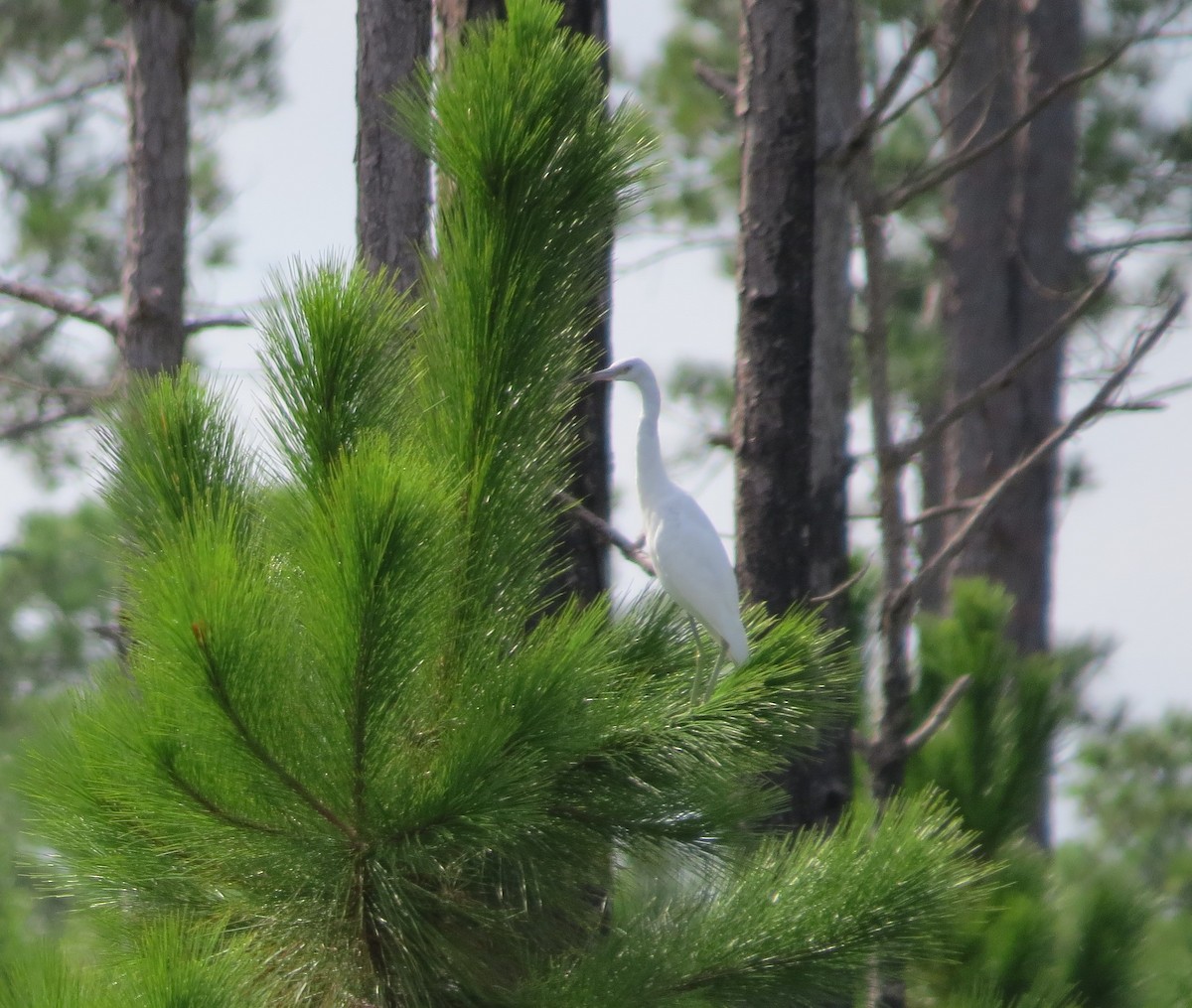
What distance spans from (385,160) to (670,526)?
1309mm

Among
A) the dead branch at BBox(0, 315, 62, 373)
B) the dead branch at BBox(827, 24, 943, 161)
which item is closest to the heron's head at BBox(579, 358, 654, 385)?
the dead branch at BBox(827, 24, 943, 161)

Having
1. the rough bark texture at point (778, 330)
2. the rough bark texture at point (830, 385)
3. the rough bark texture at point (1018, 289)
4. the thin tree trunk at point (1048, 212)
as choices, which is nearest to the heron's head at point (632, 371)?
the rough bark texture at point (778, 330)

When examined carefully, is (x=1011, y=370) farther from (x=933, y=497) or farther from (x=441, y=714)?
(x=933, y=497)

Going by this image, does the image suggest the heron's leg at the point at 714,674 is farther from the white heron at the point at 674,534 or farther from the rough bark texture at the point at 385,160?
the rough bark texture at the point at 385,160

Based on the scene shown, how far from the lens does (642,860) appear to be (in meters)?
2.12

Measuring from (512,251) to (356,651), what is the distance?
0.61 meters

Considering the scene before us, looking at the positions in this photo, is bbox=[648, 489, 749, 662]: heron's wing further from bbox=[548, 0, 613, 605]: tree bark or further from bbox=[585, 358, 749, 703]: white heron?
bbox=[548, 0, 613, 605]: tree bark

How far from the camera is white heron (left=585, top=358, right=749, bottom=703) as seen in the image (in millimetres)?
2469

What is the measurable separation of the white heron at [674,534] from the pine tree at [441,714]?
0.77 feet

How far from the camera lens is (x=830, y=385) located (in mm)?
4242

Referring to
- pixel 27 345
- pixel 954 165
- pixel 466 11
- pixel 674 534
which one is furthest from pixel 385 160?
pixel 27 345

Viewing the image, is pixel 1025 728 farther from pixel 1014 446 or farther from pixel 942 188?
pixel 942 188

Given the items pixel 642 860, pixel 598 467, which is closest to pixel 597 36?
pixel 598 467

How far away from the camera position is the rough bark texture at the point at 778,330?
369 centimetres
